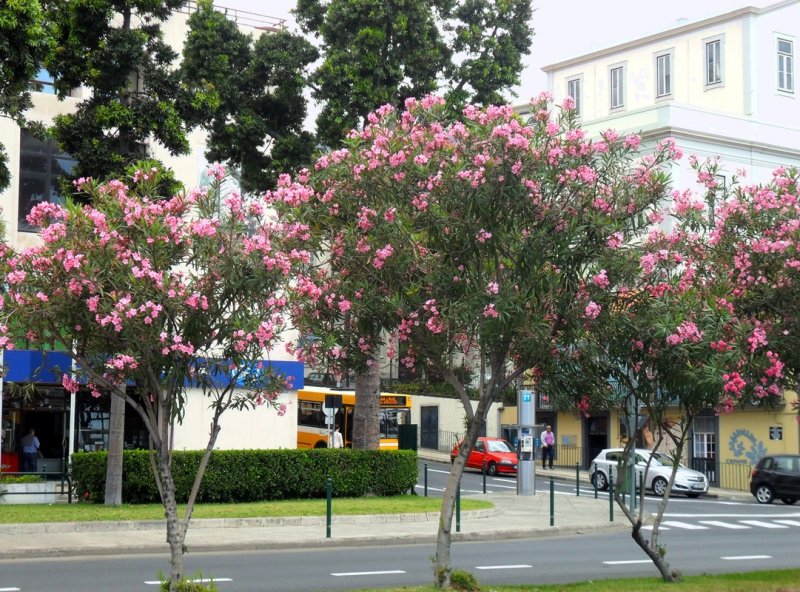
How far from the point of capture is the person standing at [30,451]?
30359mm

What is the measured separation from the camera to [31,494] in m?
24.8

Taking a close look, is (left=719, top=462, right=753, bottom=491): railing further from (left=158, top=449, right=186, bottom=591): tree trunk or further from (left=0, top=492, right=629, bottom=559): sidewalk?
(left=158, top=449, right=186, bottom=591): tree trunk

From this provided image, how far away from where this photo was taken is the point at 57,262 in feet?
37.2

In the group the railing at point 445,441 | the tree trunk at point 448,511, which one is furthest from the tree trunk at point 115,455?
the railing at point 445,441

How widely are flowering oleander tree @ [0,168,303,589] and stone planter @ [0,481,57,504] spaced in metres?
14.0

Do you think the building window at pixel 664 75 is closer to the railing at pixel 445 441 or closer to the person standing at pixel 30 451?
the railing at pixel 445 441

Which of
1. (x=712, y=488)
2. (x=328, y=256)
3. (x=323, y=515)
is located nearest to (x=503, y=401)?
(x=712, y=488)

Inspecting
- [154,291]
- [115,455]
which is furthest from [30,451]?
[154,291]

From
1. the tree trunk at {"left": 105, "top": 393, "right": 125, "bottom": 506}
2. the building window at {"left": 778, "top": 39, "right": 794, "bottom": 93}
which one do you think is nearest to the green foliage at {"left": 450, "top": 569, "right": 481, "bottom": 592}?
the tree trunk at {"left": 105, "top": 393, "right": 125, "bottom": 506}

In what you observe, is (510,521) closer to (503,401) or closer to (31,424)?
(31,424)

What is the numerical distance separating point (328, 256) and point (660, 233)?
155 inches

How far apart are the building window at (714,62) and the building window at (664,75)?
1.82 metres

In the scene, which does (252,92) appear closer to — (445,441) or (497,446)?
(497,446)

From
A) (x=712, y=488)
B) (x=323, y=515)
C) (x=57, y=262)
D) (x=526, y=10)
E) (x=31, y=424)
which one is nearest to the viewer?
(x=57, y=262)
